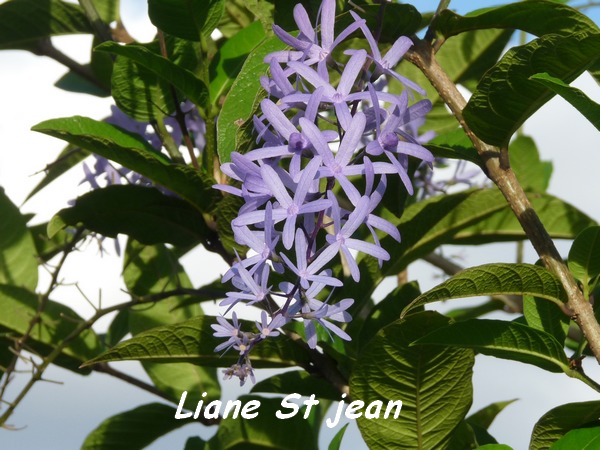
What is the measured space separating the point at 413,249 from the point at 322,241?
0.31 metres

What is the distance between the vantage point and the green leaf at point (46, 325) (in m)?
1.78

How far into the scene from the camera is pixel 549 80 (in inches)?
39.7

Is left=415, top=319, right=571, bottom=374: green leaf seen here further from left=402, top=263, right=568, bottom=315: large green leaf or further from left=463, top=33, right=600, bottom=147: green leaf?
left=463, top=33, right=600, bottom=147: green leaf

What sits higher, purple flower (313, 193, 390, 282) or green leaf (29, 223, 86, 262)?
green leaf (29, 223, 86, 262)

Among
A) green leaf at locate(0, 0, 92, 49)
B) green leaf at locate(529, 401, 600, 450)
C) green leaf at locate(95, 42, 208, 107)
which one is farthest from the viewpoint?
green leaf at locate(0, 0, 92, 49)

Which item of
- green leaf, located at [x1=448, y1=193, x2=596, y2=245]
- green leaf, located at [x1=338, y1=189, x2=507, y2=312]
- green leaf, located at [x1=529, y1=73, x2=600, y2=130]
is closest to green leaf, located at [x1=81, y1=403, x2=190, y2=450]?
green leaf, located at [x1=338, y1=189, x2=507, y2=312]

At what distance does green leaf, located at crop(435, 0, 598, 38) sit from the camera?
1.20 m

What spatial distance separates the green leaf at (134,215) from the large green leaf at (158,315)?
371 mm

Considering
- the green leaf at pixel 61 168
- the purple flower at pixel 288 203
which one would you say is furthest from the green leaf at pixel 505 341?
the green leaf at pixel 61 168

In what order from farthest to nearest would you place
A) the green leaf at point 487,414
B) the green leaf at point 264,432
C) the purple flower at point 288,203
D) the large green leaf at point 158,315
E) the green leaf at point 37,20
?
the large green leaf at point 158,315 → the green leaf at point 37,20 → the green leaf at point 487,414 → the green leaf at point 264,432 → the purple flower at point 288,203

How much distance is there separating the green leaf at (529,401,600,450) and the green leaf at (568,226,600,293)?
0.15 meters

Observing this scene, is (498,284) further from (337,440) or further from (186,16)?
A: (186,16)

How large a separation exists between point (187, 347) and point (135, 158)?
0.29 meters

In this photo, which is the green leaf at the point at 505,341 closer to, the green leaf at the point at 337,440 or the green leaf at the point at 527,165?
the green leaf at the point at 337,440
